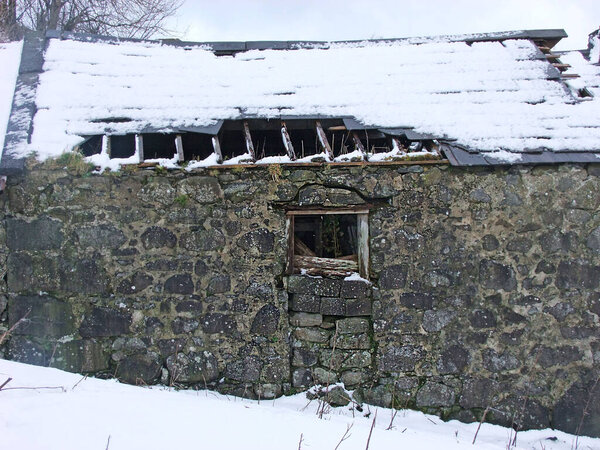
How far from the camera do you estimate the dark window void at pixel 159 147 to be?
5.51 metres

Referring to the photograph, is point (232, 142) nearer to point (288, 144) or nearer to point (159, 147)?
point (159, 147)

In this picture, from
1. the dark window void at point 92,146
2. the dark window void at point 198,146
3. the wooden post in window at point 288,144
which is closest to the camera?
the wooden post in window at point 288,144

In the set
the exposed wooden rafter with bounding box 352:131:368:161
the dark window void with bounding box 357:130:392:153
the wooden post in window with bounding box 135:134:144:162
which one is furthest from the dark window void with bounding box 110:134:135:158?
the dark window void with bounding box 357:130:392:153

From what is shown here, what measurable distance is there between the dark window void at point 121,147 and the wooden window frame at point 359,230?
1855 mm

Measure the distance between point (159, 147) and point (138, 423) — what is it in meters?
3.57

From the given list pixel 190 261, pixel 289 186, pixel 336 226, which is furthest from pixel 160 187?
pixel 336 226

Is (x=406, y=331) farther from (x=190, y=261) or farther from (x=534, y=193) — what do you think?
(x=190, y=261)

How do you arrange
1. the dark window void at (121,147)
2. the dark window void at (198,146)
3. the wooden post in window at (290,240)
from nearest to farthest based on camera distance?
the wooden post in window at (290,240)
the dark window void at (121,147)
the dark window void at (198,146)

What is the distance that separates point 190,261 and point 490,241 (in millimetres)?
2910

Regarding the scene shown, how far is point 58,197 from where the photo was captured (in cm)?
479

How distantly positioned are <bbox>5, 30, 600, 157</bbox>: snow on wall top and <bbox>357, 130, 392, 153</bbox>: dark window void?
0.13 metres

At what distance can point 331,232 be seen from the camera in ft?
18.1

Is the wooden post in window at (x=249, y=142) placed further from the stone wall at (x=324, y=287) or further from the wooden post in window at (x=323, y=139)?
the wooden post in window at (x=323, y=139)

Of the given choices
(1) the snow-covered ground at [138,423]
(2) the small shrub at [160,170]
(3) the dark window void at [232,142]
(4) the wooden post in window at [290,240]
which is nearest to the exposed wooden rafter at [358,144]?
(4) the wooden post in window at [290,240]
